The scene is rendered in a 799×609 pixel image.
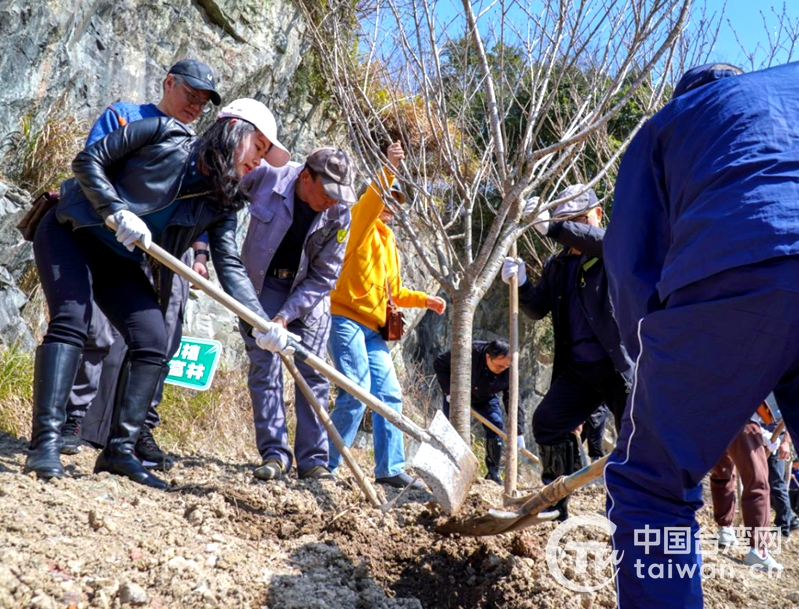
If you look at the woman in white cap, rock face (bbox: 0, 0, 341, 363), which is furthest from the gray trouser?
rock face (bbox: 0, 0, 341, 363)

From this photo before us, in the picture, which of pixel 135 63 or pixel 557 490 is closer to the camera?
pixel 557 490

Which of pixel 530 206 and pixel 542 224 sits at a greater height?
pixel 530 206

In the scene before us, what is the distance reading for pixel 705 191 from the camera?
1910 millimetres

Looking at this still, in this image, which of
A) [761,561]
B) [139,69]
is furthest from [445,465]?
[139,69]

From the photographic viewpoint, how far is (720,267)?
178cm

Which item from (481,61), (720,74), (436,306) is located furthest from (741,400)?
(436,306)

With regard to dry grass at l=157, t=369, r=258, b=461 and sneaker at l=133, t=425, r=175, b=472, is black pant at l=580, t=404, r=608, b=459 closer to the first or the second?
dry grass at l=157, t=369, r=258, b=461

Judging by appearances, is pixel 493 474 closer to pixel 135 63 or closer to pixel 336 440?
pixel 336 440

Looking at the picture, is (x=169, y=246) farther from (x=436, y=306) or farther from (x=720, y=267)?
(x=720, y=267)

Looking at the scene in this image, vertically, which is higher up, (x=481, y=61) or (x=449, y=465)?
(x=481, y=61)

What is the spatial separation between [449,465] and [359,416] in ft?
4.26

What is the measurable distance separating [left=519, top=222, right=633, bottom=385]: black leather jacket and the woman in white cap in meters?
1.60

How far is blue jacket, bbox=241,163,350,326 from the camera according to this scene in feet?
12.4

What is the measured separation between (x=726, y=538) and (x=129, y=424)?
11.2 ft
